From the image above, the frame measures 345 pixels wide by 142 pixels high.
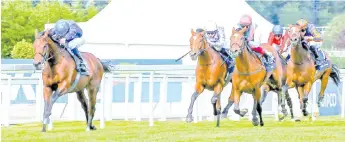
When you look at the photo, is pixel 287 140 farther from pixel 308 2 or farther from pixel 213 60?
pixel 308 2

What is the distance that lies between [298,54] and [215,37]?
2.19 meters

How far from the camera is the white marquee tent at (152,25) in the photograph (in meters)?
28.7

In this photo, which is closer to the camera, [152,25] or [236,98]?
[236,98]

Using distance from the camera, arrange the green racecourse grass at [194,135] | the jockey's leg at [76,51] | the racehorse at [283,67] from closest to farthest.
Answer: the green racecourse grass at [194,135]
the jockey's leg at [76,51]
the racehorse at [283,67]

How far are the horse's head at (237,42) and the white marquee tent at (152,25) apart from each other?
463 inches

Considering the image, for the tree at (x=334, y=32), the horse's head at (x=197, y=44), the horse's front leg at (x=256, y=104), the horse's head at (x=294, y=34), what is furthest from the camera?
the tree at (x=334, y=32)

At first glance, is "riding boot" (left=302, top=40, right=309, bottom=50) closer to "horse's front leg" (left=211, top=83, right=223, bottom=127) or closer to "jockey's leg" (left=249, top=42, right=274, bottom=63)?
"jockey's leg" (left=249, top=42, right=274, bottom=63)

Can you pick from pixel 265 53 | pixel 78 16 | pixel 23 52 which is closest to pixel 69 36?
pixel 265 53

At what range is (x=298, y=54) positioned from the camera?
1912 cm

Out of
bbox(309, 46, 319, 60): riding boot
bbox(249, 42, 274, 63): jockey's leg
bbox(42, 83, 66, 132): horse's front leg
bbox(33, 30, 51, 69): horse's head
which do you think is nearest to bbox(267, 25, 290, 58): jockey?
bbox(309, 46, 319, 60): riding boot

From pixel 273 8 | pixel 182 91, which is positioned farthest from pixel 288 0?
pixel 182 91

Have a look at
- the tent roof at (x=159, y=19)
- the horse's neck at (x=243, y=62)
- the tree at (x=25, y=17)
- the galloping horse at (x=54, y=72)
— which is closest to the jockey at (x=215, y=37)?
the horse's neck at (x=243, y=62)

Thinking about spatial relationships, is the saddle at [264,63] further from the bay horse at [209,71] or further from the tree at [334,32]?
the tree at [334,32]

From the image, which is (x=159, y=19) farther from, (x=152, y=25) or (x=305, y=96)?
(x=305, y=96)
